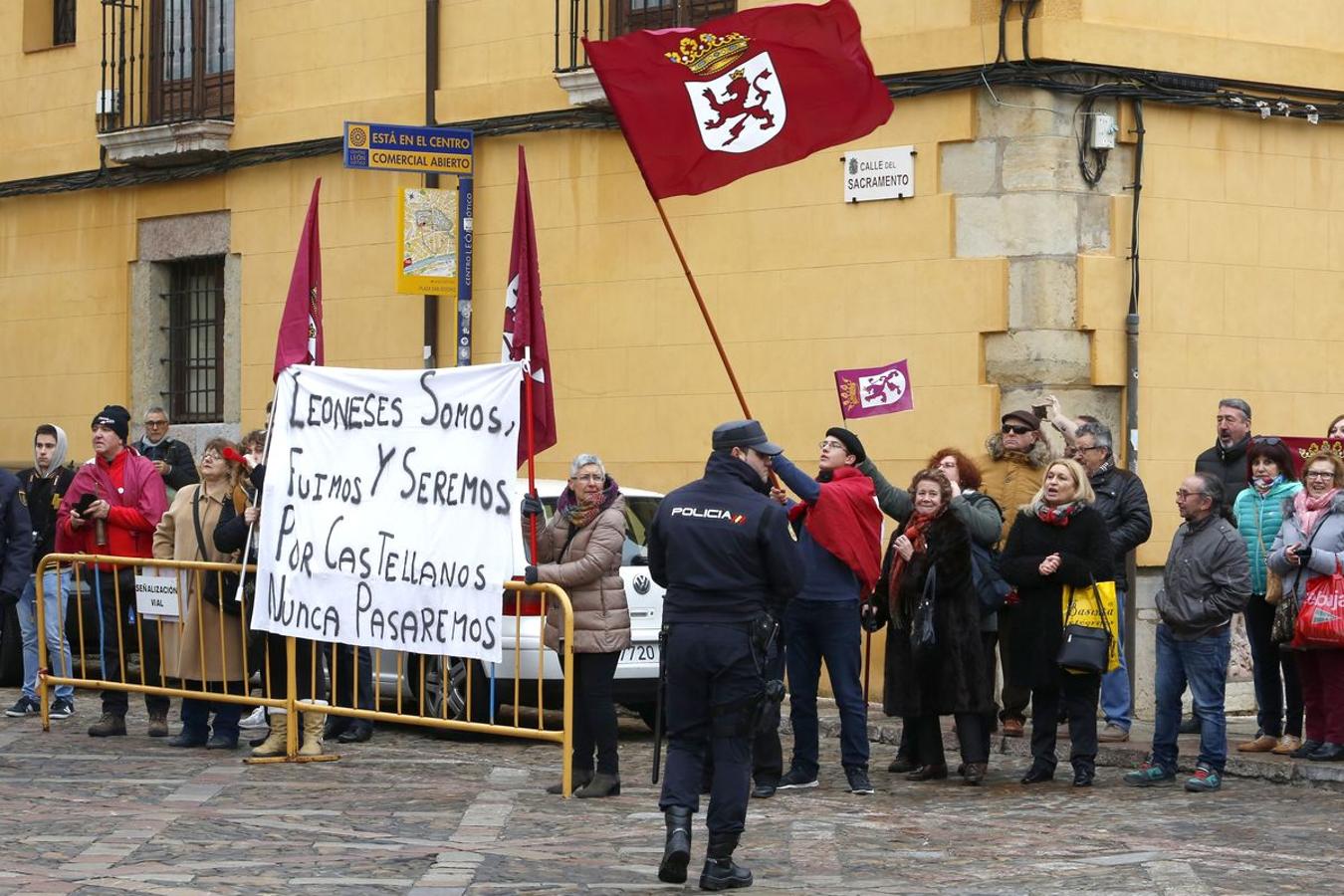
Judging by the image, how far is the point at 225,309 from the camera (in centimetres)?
1970

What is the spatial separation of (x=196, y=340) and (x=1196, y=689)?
1131 centimetres

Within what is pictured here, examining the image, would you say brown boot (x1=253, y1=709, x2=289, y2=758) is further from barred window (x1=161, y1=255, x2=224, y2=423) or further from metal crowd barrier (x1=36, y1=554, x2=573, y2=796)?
barred window (x1=161, y1=255, x2=224, y2=423)

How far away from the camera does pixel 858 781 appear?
1130 centimetres

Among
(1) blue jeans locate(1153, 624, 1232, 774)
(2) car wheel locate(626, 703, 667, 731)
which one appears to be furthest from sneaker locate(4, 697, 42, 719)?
(1) blue jeans locate(1153, 624, 1232, 774)

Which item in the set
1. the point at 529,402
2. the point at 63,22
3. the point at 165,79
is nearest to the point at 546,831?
the point at 529,402

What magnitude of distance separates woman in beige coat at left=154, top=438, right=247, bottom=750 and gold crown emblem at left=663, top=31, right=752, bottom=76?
3.32m

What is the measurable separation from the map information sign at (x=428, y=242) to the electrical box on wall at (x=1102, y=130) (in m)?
4.98

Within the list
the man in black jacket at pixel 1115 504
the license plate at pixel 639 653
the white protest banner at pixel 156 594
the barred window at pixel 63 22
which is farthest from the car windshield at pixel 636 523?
the barred window at pixel 63 22

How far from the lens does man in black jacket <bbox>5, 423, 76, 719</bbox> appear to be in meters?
13.9

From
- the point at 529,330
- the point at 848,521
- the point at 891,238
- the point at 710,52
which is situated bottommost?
the point at 848,521

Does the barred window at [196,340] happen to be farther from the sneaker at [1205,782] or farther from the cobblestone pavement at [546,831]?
the sneaker at [1205,782]

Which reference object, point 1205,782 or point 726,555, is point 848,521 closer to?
point 1205,782

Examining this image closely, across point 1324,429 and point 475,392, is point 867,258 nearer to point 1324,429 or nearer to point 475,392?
point 1324,429

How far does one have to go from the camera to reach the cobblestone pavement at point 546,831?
28.2 ft
